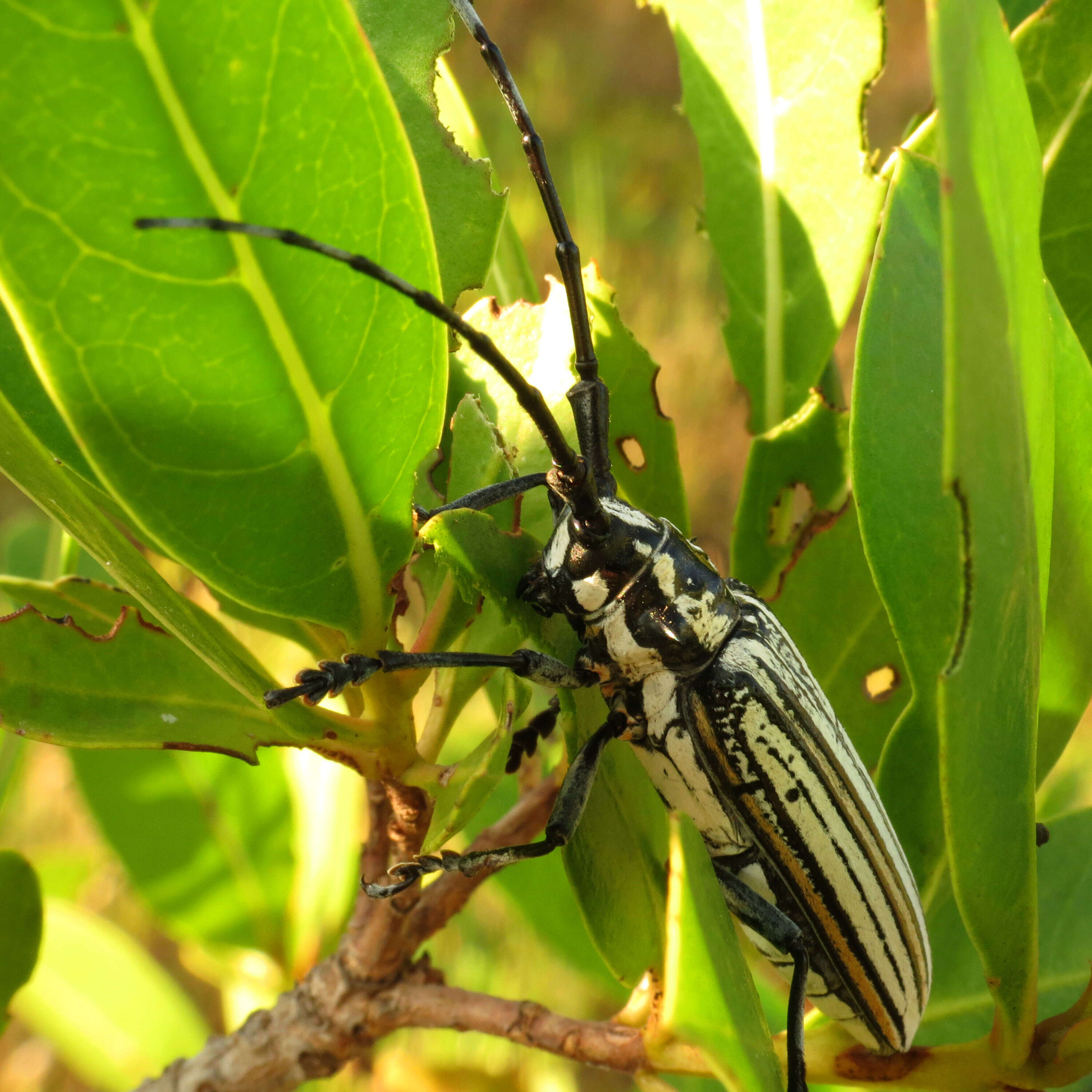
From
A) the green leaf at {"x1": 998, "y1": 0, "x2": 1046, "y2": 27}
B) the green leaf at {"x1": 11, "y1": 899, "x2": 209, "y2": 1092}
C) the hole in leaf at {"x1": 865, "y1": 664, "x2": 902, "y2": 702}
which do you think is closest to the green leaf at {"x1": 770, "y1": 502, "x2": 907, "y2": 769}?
the hole in leaf at {"x1": 865, "y1": 664, "x2": 902, "y2": 702}

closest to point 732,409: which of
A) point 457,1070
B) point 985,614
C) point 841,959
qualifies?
point 457,1070

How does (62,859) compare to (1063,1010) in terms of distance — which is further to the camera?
(62,859)

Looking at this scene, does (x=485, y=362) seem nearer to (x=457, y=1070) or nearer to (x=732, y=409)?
(x=457, y=1070)

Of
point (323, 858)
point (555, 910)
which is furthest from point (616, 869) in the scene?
point (323, 858)

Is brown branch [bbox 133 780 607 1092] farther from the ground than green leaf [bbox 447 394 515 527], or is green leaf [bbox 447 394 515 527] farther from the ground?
green leaf [bbox 447 394 515 527]

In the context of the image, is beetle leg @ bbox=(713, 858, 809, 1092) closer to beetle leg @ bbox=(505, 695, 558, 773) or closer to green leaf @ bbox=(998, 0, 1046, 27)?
beetle leg @ bbox=(505, 695, 558, 773)

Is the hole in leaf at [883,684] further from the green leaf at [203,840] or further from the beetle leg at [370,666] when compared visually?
the green leaf at [203,840]

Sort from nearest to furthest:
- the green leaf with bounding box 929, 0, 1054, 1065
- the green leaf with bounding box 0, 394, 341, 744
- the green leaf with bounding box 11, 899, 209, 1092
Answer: the green leaf with bounding box 929, 0, 1054, 1065 < the green leaf with bounding box 0, 394, 341, 744 < the green leaf with bounding box 11, 899, 209, 1092
